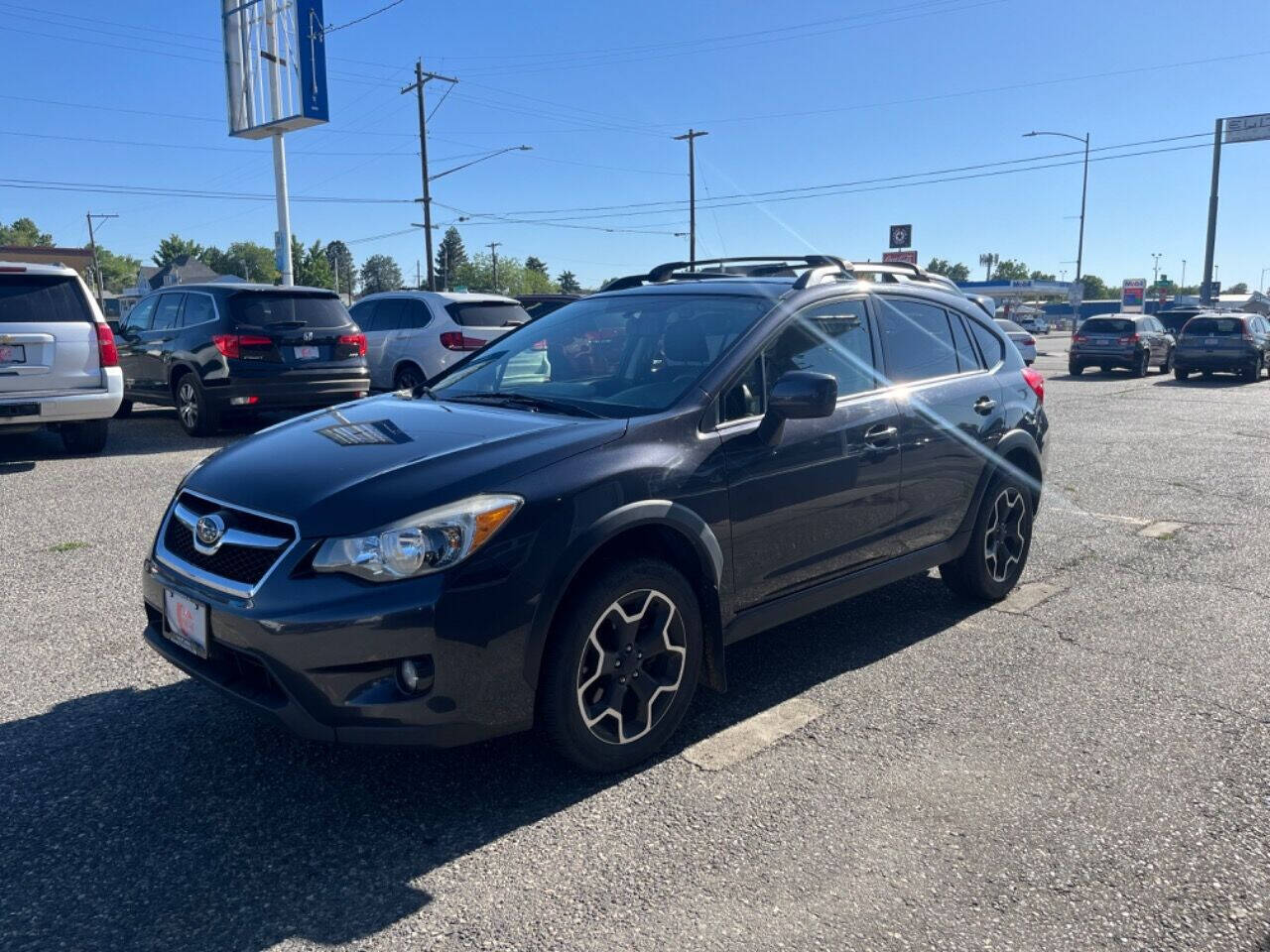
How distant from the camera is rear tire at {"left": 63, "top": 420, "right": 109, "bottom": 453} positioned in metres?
9.50

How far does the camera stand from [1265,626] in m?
4.99

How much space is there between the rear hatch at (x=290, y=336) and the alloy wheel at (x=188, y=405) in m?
0.73

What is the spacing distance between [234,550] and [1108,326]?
81.4 feet

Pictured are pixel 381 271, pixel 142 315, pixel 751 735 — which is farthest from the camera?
pixel 381 271

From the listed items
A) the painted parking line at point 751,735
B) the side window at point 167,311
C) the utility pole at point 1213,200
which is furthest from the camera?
the utility pole at point 1213,200

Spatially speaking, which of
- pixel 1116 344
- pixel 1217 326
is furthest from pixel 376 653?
pixel 1116 344

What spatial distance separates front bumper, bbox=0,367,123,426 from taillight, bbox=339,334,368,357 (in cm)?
241

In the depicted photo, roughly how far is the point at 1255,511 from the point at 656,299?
5.76 m

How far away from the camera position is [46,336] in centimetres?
869

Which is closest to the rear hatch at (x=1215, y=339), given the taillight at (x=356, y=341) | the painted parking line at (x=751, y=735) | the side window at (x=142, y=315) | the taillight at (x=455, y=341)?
the taillight at (x=455, y=341)

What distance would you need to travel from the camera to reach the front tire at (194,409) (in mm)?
10523

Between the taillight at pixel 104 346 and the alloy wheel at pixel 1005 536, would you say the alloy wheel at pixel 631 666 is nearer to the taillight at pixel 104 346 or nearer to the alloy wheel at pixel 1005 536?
the alloy wheel at pixel 1005 536

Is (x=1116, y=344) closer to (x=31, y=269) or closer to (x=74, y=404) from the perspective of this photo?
(x=74, y=404)

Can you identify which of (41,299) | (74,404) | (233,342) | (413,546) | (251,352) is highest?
(41,299)
